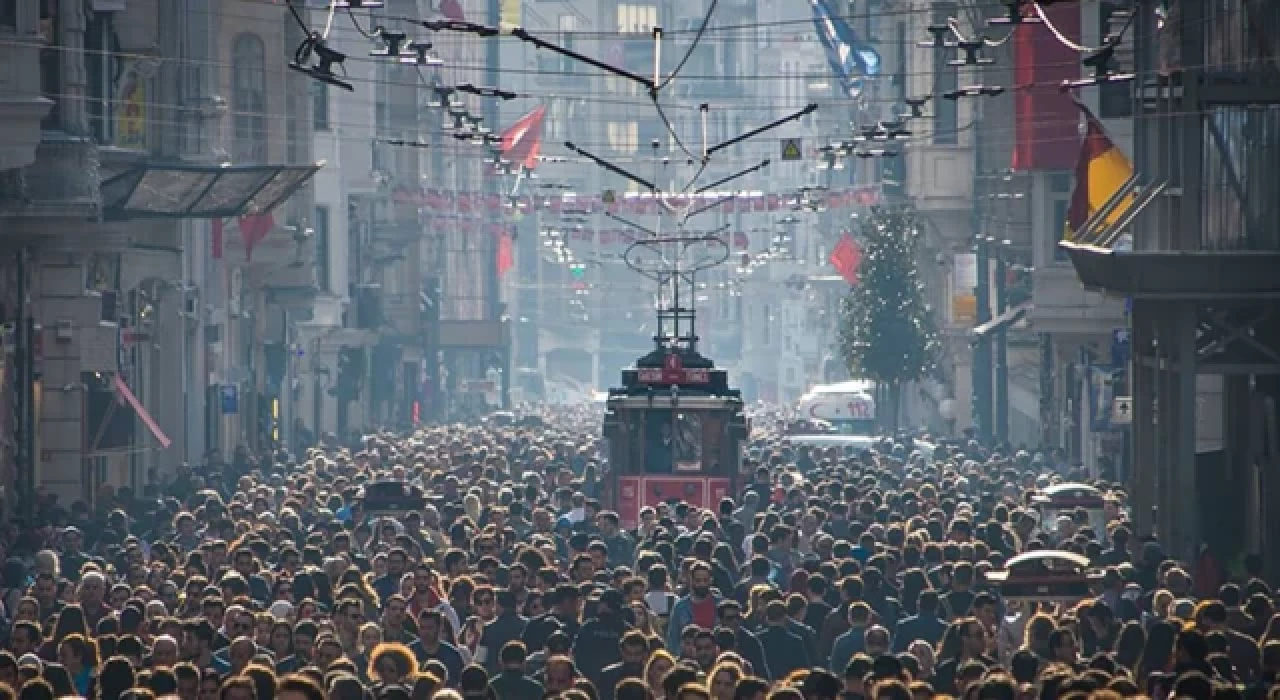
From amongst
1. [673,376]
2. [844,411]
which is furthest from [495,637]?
[844,411]

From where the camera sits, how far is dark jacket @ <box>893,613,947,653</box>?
20.7 m

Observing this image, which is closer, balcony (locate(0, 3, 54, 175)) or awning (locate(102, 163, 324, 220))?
balcony (locate(0, 3, 54, 175))

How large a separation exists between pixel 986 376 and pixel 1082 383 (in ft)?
52.8

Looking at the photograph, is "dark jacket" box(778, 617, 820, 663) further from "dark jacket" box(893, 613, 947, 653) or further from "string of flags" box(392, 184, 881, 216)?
"string of flags" box(392, 184, 881, 216)

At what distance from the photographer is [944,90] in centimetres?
7325

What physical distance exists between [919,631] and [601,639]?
7.28 feet

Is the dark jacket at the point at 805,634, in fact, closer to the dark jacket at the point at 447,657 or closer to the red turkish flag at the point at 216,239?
the dark jacket at the point at 447,657

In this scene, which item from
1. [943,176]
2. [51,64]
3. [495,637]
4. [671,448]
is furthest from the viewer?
[943,176]

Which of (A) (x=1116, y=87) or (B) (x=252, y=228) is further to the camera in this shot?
(B) (x=252, y=228)

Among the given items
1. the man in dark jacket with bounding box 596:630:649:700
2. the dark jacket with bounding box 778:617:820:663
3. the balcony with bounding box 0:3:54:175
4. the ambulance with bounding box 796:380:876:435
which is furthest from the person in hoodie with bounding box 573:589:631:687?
the ambulance with bounding box 796:380:876:435

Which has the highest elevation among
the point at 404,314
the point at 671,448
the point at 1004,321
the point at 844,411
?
the point at 404,314

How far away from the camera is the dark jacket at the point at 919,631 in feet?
67.9

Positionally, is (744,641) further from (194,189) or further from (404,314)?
(404,314)

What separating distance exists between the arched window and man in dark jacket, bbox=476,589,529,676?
135ft
